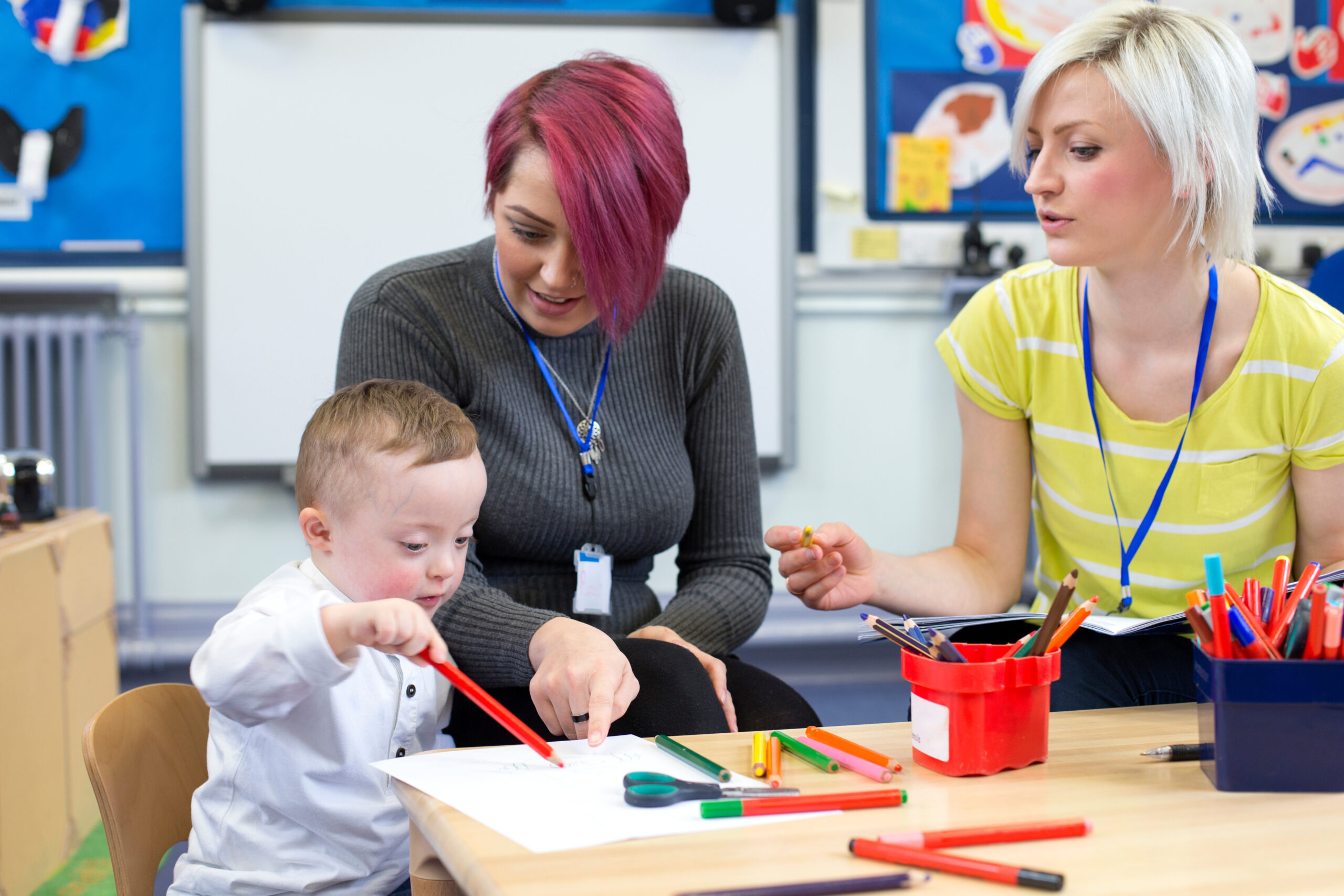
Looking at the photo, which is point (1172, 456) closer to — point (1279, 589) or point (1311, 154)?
point (1279, 589)

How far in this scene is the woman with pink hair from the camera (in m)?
1.11

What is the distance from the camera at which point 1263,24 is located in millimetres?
2824

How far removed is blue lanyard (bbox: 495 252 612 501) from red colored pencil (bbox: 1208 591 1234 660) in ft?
2.21

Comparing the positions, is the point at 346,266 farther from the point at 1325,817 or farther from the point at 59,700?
the point at 1325,817

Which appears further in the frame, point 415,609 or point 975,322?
point 975,322

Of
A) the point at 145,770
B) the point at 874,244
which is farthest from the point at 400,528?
the point at 874,244

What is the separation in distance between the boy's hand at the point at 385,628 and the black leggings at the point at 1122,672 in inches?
26.0

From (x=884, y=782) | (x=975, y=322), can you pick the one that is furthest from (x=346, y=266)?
(x=884, y=782)

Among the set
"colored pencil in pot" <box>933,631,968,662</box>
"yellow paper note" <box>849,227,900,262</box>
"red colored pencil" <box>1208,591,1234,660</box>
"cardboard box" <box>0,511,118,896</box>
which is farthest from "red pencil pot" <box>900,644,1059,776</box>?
"yellow paper note" <box>849,227,900,262</box>

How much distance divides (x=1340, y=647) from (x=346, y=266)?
89.2 inches

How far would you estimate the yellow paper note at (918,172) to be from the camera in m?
2.71

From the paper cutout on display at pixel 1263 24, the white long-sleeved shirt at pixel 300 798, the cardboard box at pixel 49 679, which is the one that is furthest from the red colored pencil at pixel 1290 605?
the paper cutout on display at pixel 1263 24

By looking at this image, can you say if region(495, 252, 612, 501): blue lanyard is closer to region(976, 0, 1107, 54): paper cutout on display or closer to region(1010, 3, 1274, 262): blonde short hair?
region(1010, 3, 1274, 262): blonde short hair

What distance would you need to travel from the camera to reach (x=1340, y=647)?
705 mm
